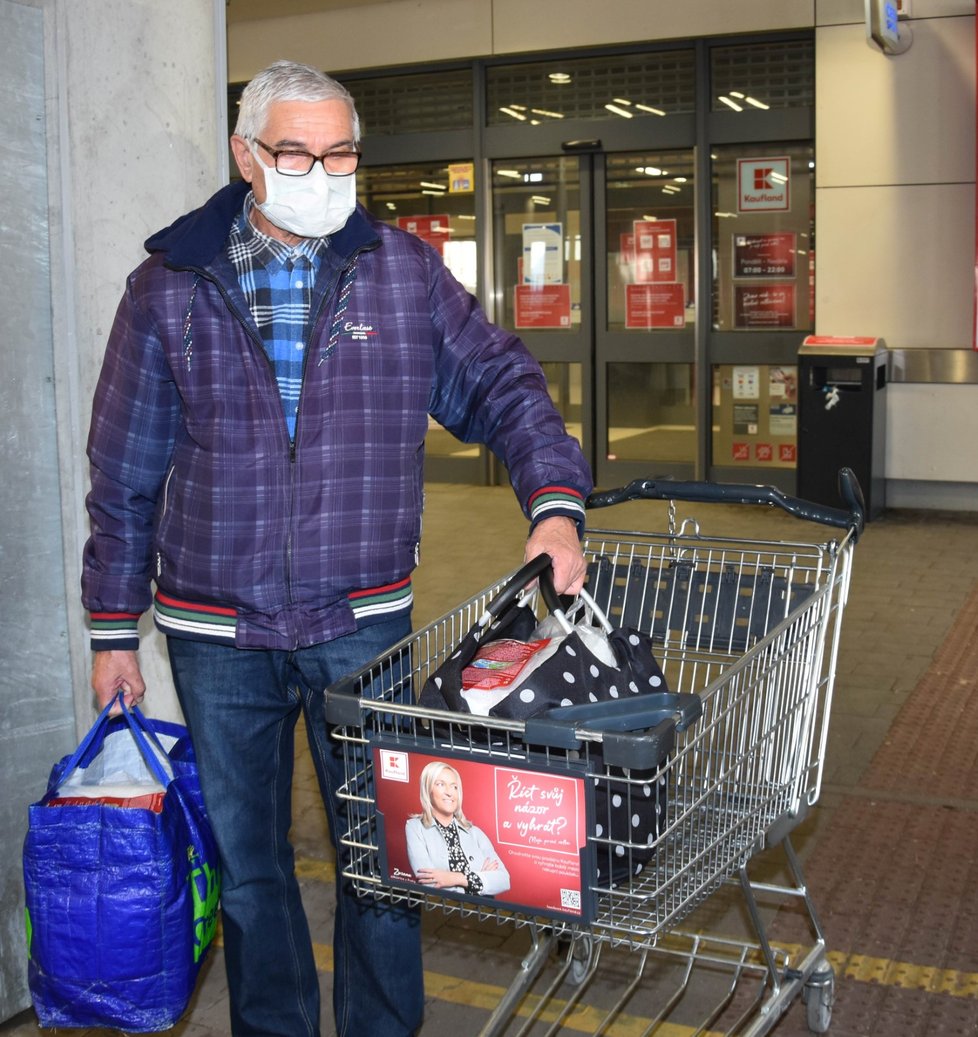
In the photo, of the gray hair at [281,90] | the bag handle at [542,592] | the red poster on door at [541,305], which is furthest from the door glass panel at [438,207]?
the bag handle at [542,592]

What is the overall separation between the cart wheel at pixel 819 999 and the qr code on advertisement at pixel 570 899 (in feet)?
4.67

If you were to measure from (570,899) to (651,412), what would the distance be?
32.5 ft

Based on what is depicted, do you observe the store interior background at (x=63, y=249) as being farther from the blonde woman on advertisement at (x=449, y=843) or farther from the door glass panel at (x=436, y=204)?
the door glass panel at (x=436, y=204)

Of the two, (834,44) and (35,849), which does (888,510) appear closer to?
(834,44)

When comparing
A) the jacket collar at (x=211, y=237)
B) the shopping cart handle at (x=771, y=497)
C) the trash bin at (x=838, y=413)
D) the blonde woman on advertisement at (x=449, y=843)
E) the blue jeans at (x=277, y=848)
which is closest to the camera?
the blonde woman on advertisement at (x=449, y=843)

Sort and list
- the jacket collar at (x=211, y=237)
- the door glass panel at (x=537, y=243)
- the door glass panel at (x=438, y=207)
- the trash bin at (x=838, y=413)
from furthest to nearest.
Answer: the door glass panel at (x=438, y=207) → the door glass panel at (x=537, y=243) → the trash bin at (x=838, y=413) → the jacket collar at (x=211, y=237)

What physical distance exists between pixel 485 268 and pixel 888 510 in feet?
13.2

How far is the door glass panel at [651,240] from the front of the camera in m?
11.7

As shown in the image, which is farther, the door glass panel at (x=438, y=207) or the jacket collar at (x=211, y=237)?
the door glass panel at (x=438, y=207)

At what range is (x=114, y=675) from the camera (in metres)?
2.98

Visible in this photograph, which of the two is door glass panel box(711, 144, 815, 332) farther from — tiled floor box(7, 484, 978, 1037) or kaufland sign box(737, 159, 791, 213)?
tiled floor box(7, 484, 978, 1037)

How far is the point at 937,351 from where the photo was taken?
10227 mm

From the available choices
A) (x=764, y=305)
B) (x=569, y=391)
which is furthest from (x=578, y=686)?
(x=569, y=391)

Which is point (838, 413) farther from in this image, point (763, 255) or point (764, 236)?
point (764, 236)
